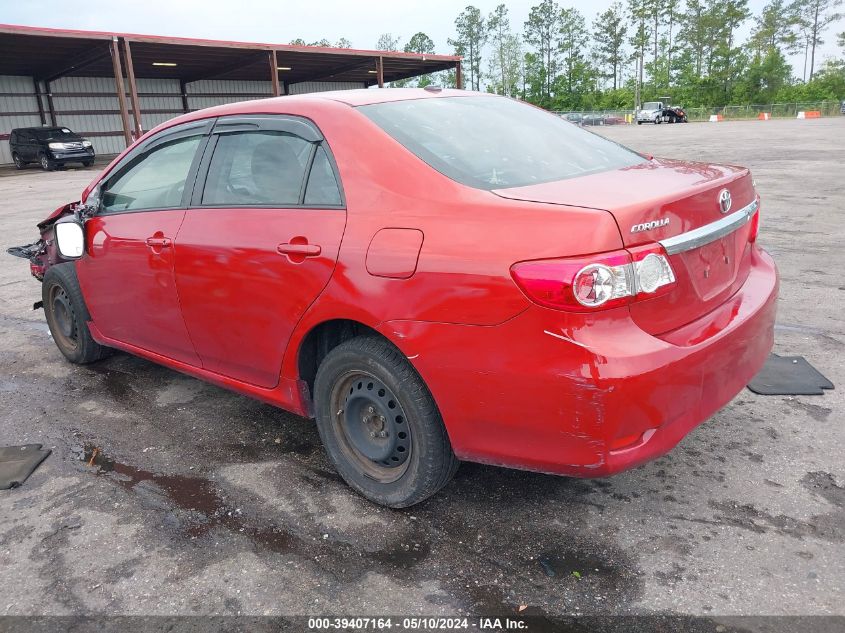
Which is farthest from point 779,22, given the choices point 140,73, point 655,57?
point 140,73

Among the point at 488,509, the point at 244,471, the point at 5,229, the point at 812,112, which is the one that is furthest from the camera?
the point at 812,112

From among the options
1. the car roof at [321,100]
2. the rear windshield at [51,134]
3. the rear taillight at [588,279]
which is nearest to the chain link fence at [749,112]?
the rear windshield at [51,134]

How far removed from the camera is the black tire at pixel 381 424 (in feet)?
8.34

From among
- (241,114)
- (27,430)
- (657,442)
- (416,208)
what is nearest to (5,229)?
(27,430)

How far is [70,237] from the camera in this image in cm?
413

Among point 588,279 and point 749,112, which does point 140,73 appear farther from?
point 749,112

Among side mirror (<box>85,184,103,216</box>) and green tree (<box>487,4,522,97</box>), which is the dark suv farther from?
green tree (<box>487,4,522,97</box>)

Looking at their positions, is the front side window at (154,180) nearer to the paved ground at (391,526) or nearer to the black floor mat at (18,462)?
the paved ground at (391,526)

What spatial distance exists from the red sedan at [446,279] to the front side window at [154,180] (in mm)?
23

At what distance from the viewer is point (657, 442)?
2.27 meters

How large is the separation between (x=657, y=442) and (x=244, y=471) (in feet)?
6.22

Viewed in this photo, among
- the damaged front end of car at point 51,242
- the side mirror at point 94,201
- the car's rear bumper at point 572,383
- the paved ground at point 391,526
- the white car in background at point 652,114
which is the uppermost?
the white car in background at point 652,114

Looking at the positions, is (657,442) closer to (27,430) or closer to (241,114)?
(241,114)

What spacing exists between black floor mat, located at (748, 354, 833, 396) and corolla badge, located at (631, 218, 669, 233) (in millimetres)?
1920
